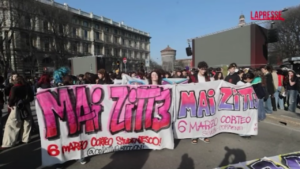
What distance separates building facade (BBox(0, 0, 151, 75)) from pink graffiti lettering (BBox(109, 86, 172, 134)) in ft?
89.7

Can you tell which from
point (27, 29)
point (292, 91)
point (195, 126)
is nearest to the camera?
point (195, 126)

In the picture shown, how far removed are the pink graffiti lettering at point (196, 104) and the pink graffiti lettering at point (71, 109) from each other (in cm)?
166

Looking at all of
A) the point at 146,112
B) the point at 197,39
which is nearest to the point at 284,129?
the point at 146,112

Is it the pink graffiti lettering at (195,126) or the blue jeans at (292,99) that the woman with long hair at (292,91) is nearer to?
the blue jeans at (292,99)

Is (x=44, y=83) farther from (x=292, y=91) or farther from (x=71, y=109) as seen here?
(x=292, y=91)

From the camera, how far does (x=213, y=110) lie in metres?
4.51

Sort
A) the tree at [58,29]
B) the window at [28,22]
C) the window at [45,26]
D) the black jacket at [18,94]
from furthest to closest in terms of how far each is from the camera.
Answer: the window at [45,26], the tree at [58,29], the window at [28,22], the black jacket at [18,94]

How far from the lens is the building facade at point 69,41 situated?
3142 cm

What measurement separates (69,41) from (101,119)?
44.3 m

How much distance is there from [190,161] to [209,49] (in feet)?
68.0

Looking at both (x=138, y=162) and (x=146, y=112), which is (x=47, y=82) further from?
(x=138, y=162)

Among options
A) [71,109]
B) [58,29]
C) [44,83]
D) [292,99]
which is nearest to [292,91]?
[292,99]

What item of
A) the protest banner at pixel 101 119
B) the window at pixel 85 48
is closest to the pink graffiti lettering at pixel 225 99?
the protest banner at pixel 101 119

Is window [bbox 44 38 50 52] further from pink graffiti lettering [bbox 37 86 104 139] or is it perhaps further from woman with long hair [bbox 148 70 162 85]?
pink graffiti lettering [bbox 37 86 104 139]
